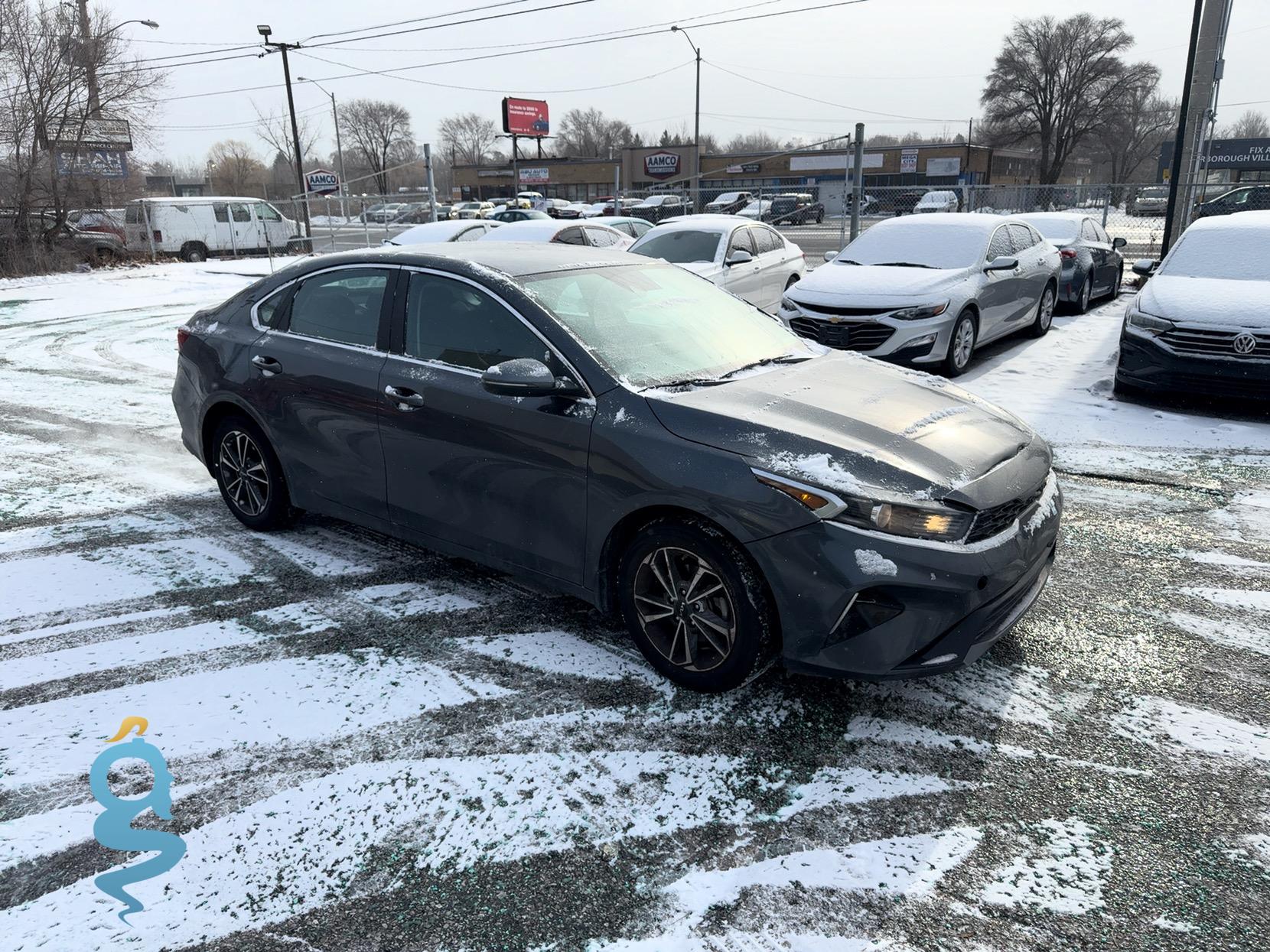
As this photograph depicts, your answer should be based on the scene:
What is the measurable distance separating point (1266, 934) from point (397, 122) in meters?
106

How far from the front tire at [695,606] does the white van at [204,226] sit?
2515cm

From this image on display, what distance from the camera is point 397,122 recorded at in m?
96.1

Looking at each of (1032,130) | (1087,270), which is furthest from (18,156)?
(1032,130)

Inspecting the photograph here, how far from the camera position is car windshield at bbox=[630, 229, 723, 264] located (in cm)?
1086

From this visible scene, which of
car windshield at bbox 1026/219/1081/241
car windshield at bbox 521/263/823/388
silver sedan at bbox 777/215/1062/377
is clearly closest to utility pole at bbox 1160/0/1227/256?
car windshield at bbox 1026/219/1081/241

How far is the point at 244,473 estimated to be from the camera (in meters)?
4.91

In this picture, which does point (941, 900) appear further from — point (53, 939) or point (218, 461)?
point (218, 461)

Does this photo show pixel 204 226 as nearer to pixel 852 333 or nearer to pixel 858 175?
pixel 858 175

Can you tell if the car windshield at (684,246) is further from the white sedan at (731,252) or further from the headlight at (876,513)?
the headlight at (876,513)

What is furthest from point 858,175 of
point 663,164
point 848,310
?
point 663,164

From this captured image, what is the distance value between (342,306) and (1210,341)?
6.65 m

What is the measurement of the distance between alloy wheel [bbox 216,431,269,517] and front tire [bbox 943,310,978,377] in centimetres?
648

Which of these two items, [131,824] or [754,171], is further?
[754,171]

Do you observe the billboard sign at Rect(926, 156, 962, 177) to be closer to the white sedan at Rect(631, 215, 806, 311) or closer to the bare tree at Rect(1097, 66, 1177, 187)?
the bare tree at Rect(1097, 66, 1177, 187)
